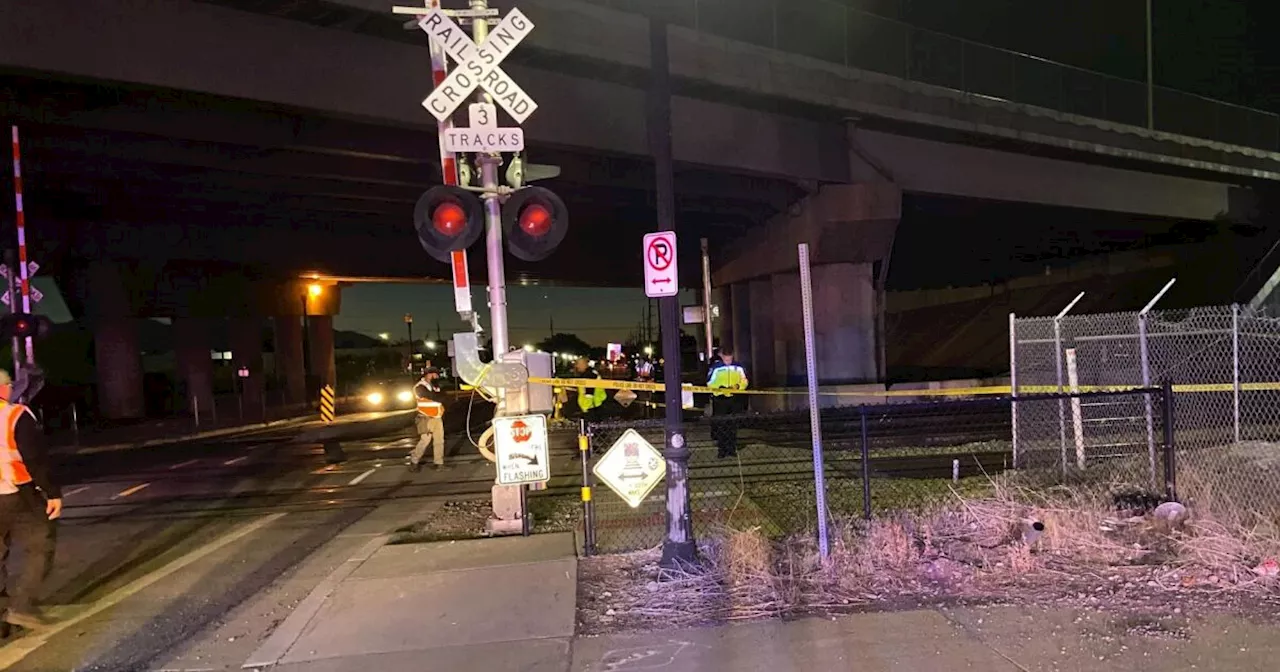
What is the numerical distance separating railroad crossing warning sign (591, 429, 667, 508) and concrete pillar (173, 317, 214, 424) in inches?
1214

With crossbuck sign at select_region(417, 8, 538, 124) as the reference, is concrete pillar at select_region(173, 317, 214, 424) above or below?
below

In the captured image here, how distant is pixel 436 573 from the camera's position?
637 centimetres

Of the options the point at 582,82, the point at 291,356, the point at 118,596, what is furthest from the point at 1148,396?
the point at 291,356

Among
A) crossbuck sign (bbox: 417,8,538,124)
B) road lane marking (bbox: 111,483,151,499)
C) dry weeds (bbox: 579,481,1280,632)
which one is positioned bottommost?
road lane marking (bbox: 111,483,151,499)

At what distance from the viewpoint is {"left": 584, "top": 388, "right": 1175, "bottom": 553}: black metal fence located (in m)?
7.78

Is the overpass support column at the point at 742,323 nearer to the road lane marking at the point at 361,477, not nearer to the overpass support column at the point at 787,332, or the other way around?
the overpass support column at the point at 787,332

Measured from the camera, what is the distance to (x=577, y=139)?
47.3ft

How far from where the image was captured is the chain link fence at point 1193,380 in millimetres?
8047

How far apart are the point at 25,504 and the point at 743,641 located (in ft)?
17.2

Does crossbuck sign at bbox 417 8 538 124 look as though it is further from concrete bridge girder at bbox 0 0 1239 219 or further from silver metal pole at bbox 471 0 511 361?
concrete bridge girder at bbox 0 0 1239 219

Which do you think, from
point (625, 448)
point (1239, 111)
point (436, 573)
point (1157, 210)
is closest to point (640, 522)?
point (625, 448)

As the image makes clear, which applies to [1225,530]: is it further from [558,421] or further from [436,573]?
[558,421]

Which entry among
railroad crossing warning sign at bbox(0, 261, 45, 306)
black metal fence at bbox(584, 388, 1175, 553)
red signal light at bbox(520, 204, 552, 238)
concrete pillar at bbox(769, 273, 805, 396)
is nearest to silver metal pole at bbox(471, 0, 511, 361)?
red signal light at bbox(520, 204, 552, 238)

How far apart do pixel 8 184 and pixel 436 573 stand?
1688 centimetres
